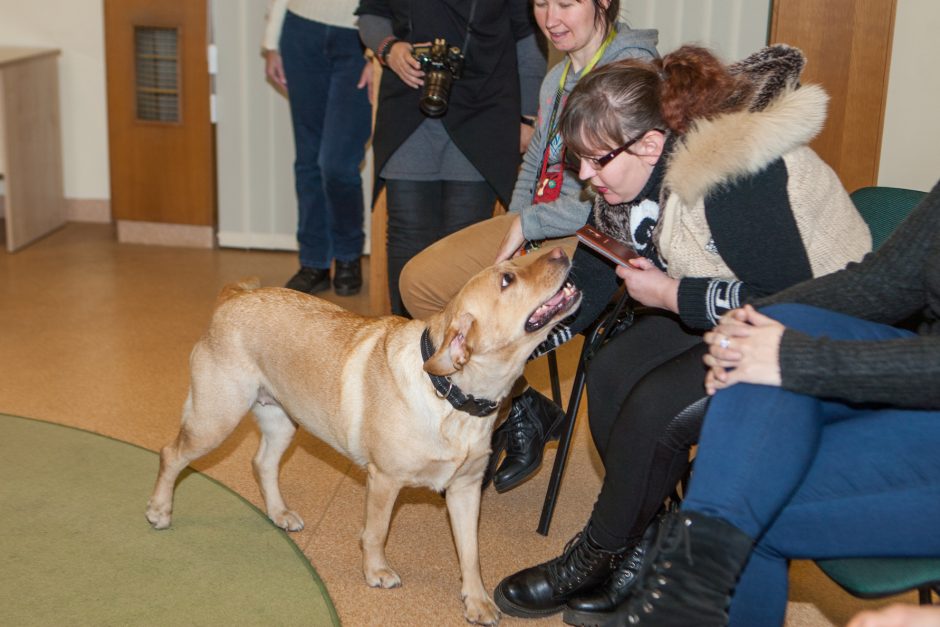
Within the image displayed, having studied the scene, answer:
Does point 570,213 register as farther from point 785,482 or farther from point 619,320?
point 785,482

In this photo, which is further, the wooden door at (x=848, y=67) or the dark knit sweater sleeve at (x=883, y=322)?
the wooden door at (x=848, y=67)

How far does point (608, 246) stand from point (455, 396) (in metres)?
0.48

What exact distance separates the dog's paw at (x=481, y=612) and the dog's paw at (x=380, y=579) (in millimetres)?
193

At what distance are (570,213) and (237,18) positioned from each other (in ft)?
10.2

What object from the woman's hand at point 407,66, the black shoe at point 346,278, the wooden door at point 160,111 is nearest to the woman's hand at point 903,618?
the woman's hand at point 407,66

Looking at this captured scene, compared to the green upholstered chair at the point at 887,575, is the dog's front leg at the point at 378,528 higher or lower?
lower

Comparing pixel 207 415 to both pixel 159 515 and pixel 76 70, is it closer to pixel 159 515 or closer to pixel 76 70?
pixel 159 515

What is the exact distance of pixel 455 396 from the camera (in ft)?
7.25

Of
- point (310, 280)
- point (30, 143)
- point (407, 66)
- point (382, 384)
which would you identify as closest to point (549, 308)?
point (382, 384)

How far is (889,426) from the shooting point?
1.69 m

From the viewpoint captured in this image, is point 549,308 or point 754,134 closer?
point 754,134

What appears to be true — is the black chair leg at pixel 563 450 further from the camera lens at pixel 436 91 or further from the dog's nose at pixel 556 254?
the camera lens at pixel 436 91

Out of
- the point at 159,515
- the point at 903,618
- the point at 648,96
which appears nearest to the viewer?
the point at 903,618

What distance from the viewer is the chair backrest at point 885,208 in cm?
233
